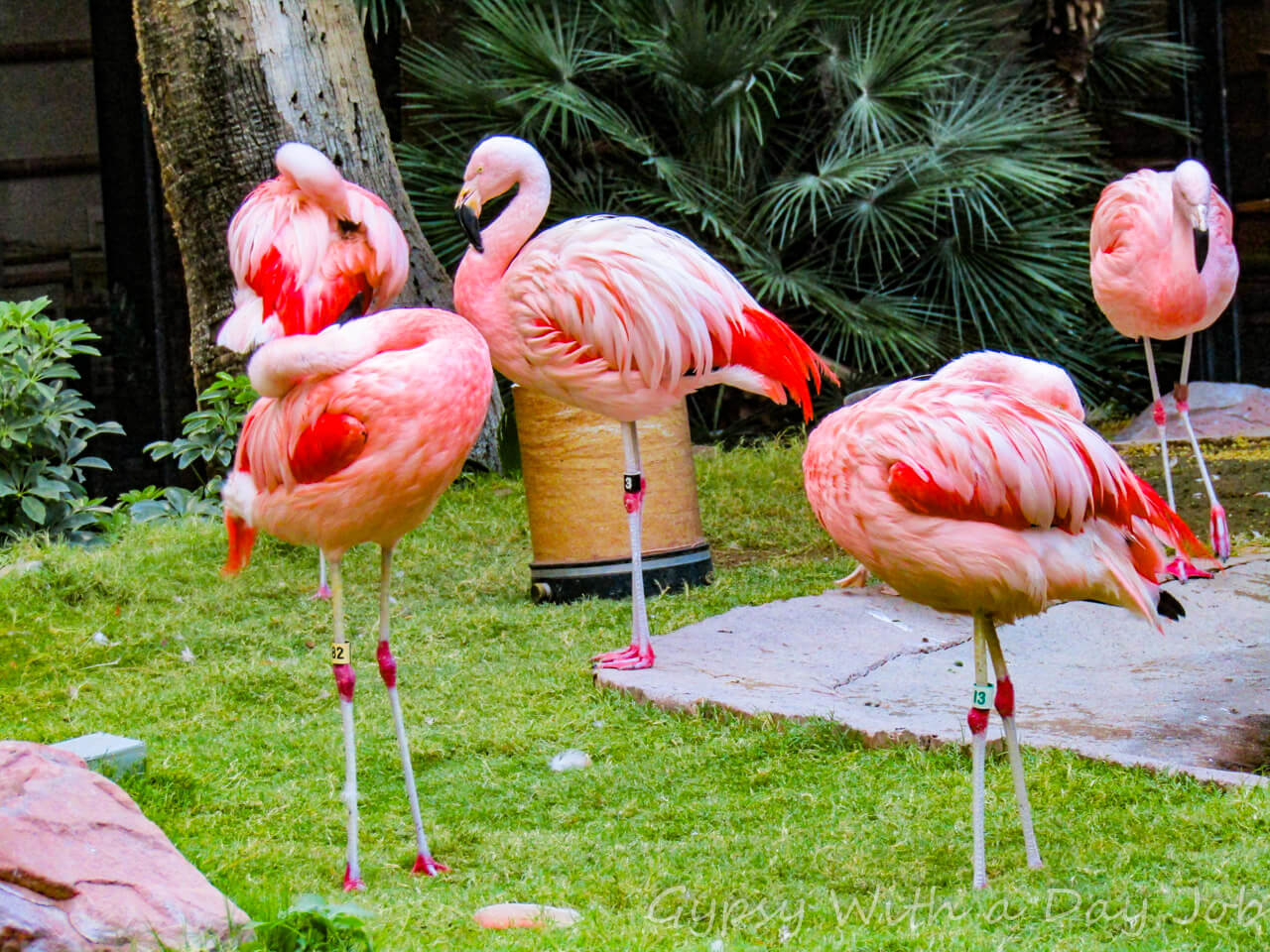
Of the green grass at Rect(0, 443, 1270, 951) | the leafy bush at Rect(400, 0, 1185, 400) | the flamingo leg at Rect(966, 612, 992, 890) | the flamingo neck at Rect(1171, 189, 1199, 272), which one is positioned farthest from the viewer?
the leafy bush at Rect(400, 0, 1185, 400)

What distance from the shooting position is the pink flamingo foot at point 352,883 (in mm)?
2967

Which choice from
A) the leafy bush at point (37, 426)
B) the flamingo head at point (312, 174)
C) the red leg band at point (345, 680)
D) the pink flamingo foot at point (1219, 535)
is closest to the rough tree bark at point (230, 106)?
the leafy bush at point (37, 426)

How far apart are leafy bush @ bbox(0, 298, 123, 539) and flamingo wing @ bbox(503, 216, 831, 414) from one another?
8.83ft

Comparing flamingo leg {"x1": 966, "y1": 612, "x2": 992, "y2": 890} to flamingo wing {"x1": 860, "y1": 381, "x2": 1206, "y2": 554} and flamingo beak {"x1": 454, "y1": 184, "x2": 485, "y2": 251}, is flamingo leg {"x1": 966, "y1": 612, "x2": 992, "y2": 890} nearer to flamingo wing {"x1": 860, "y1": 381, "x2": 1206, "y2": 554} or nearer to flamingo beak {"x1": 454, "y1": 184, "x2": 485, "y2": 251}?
flamingo wing {"x1": 860, "y1": 381, "x2": 1206, "y2": 554}

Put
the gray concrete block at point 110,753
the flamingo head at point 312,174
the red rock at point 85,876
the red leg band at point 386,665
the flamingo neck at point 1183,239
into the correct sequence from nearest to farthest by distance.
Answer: the red rock at point 85,876
the red leg band at point 386,665
the gray concrete block at point 110,753
the flamingo head at point 312,174
the flamingo neck at point 1183,239

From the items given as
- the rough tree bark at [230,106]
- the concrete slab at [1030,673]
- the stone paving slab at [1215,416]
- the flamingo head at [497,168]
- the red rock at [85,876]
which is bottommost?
the concrete slab at [1030,673]

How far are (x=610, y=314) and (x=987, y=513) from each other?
2.06 meters

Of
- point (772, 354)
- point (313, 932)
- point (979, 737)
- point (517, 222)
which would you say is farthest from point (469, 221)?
point (313, 932)

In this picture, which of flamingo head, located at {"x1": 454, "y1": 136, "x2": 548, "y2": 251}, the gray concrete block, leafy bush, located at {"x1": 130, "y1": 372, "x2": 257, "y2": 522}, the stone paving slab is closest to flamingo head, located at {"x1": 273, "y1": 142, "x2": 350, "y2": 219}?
flamingo head, located at {"x1": 454, "y1": 136, "x2": 548, "y2": 251}

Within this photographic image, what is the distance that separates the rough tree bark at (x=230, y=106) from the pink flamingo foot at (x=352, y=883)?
16.0 feet

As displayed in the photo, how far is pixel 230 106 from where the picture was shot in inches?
286

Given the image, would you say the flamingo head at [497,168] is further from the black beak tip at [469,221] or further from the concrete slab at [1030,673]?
the concrete slab at [1030,673]

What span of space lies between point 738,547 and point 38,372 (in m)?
3.25

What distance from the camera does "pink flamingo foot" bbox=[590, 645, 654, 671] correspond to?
4.50 metres
